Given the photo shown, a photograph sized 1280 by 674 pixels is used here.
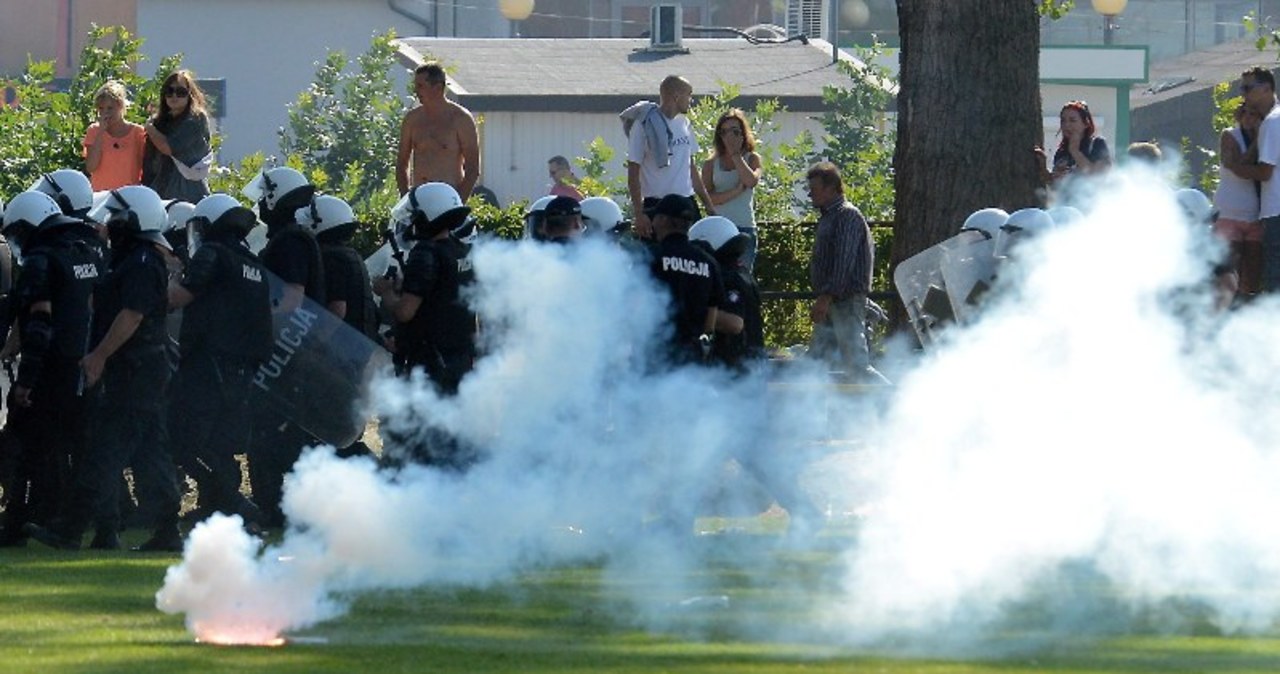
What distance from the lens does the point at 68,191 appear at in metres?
13.1

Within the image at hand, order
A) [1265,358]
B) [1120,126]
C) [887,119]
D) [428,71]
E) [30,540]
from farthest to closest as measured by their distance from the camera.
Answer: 1. [1120,126]
2. [887,119]
3. [428,71]
4. [30,540]
5. [1265,358]

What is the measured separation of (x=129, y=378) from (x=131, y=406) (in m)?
0.14

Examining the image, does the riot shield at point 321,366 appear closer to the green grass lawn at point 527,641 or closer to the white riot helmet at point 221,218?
the white riot helmet at point 221,218

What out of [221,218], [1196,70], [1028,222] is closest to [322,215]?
[221,218]

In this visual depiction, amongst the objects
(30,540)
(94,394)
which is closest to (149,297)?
(94,394)

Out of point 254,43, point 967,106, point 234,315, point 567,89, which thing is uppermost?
point 254,43

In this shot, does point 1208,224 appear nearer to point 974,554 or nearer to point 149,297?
point 974,554

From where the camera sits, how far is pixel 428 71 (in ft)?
54.7

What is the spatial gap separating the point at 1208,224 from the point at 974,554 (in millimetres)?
4641

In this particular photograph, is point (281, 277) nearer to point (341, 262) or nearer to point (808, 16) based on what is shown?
point (341, 262)

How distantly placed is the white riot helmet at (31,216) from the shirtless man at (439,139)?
4048mm

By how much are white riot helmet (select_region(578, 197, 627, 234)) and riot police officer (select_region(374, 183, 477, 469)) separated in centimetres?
146

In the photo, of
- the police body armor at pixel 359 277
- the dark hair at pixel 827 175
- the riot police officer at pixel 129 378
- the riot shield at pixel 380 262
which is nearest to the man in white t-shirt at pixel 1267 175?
the dark hair at pixel 827 175

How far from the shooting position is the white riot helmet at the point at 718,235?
13.2 m
